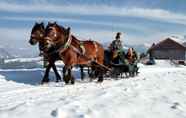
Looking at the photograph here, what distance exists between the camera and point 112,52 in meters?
19.5

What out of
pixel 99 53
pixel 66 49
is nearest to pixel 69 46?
pixel 66 49

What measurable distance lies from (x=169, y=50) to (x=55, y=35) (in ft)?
229

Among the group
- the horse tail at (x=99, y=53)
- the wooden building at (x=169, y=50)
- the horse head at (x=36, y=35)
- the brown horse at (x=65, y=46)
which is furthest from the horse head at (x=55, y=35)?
the wooden building at (x=169, y=50)

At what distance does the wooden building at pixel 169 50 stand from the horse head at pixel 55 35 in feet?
218

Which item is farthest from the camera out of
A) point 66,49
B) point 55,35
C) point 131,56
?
point 131,56

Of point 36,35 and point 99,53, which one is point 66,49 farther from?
point 99,53

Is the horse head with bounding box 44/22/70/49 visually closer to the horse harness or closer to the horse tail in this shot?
the horse harness

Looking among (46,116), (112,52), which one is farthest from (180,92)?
(112,52)

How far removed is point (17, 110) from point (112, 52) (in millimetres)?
11201

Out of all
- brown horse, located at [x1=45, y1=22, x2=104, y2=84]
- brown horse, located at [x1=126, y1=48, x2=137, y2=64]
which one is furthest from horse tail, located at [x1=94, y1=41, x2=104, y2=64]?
brown horse, located at [x1=126, y1=48, x2=137, y2=64]

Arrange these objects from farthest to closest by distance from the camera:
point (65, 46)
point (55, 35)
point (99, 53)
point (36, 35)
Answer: point (99, 53), point (65, 46), point (55, 35), point (36, 35)

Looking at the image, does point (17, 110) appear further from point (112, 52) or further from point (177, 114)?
point (112, 52)

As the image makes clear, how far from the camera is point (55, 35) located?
606 inches

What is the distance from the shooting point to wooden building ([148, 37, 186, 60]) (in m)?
81.8
